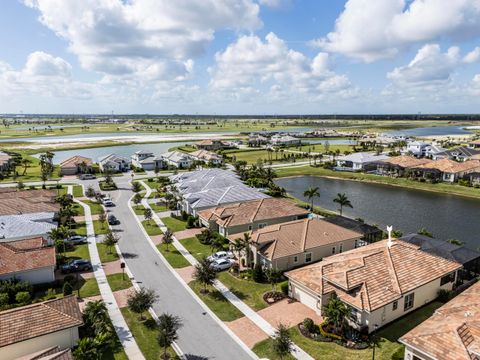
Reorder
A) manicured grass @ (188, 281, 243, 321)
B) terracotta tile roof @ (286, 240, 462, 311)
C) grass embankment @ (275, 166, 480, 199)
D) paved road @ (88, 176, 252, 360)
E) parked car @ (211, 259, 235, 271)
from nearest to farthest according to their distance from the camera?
paved road @ (88, 176, 252, 360) < terracotta tile roof @ (286, 240, 462, 311) < manicured grass @ (188, 281, 243, 321) < parked car @ (211, 259, 235, 271) < grass embankment @ (275, 166, 480, 199)

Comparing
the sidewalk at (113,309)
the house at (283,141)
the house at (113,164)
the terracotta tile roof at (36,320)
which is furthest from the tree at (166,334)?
the house at (283,141)

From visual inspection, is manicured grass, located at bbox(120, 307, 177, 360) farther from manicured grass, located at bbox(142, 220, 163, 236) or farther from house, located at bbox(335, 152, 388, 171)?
house, located at bbox(335, 152, 388, 171)

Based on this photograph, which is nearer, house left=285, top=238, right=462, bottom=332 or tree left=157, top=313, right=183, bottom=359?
tree left=157, top=313, right=183, bottom=359

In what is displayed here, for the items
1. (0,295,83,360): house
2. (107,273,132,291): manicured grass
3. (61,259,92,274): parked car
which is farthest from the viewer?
(61,259,92,274): parked car

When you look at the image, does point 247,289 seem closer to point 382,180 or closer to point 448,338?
point 448,338

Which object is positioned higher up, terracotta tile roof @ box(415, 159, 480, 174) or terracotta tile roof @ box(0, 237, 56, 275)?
terracotta tile roof @ box(415, 159, 480, 174)

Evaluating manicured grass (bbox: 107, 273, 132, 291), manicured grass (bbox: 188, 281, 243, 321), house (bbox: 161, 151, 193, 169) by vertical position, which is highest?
house (bbox: 161, 151, 193, 169)

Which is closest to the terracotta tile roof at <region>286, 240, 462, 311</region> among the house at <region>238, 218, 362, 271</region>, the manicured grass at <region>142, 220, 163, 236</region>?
the house at <region>238, 218, 362, 271</region>
